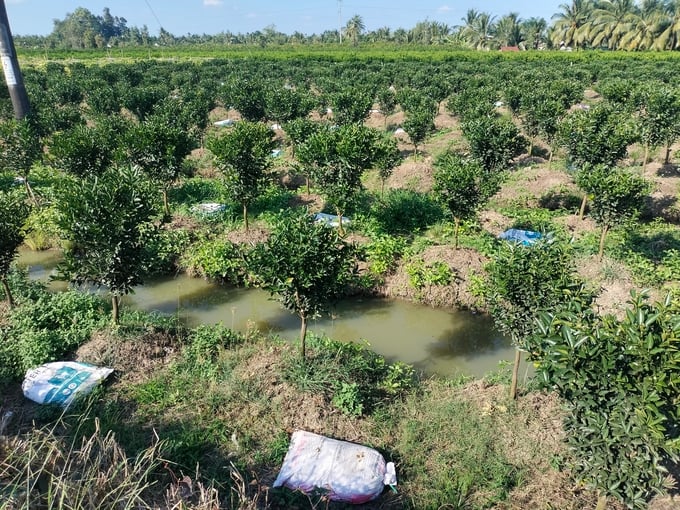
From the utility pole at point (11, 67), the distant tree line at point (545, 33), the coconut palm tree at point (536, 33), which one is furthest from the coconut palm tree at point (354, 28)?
the utility pole at point (11, 67)

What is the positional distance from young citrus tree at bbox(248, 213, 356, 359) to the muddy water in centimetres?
327

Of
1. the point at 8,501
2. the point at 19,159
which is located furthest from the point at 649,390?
the point at 19,159

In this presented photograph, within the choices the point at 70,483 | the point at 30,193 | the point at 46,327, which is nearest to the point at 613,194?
the point at 70,483

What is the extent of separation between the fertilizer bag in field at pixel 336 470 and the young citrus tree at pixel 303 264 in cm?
265

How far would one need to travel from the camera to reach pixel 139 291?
1455 centimetres

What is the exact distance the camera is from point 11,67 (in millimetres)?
22312

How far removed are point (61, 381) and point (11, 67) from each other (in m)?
20.6

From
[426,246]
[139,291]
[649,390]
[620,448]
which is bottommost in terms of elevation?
[139,291]

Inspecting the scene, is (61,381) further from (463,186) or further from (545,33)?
(545,33)

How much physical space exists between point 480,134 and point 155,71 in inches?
1764

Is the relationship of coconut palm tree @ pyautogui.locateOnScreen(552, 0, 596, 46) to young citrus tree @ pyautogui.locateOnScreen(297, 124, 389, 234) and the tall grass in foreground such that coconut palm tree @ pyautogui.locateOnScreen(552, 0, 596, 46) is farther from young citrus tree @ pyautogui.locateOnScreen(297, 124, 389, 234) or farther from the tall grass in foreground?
the tall grass in foreground

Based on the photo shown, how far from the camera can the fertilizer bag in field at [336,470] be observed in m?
6.88

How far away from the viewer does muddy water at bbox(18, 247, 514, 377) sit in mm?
11539

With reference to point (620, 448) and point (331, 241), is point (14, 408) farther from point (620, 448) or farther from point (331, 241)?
point (620, 448)
